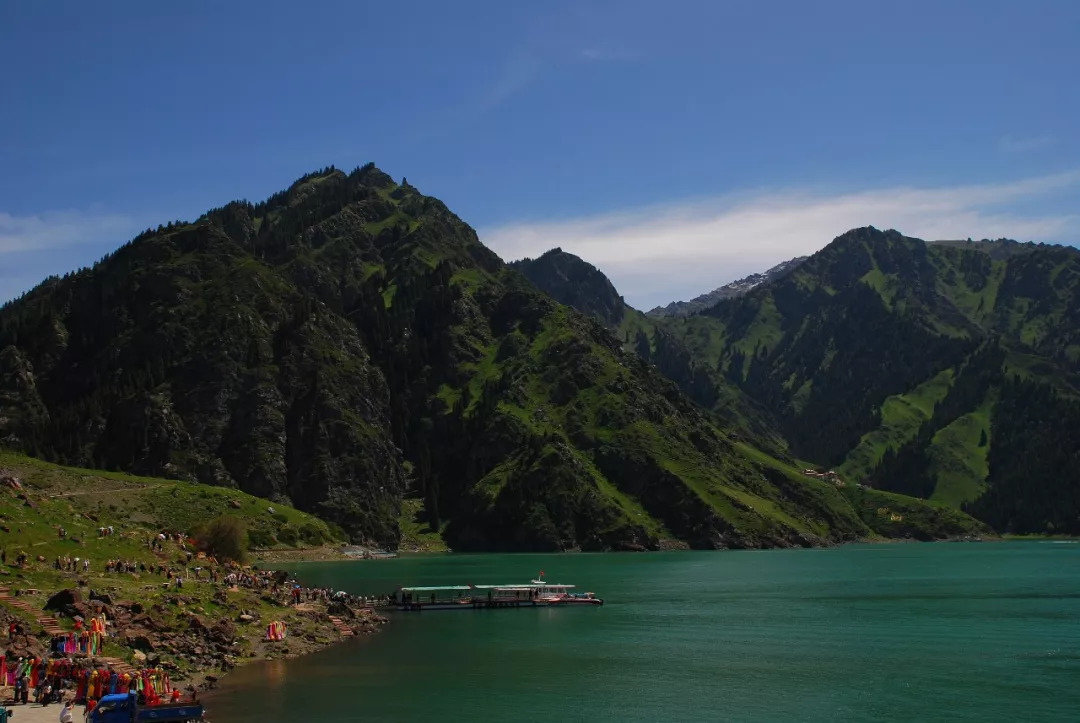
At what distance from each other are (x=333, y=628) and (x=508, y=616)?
40.2 meters

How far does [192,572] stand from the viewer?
4515 inches

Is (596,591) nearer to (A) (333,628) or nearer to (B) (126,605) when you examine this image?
(A) (333,628)

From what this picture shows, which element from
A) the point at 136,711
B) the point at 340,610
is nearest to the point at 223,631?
the point at 340,610

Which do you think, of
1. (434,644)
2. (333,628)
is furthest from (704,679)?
(333,628)

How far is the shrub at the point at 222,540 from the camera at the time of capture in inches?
6029

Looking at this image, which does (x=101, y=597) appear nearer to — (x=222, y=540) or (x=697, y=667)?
(x=697, y=667)

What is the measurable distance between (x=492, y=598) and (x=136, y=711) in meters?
106

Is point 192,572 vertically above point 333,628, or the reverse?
point 192,572

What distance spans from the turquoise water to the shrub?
1222 inches

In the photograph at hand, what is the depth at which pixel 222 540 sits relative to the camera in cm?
15438

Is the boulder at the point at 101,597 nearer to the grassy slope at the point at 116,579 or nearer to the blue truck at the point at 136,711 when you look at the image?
the grassy slope at the point at 116,579

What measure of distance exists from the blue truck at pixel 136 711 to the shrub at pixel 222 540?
93911 millimetres

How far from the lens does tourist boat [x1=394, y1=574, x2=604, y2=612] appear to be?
503ft

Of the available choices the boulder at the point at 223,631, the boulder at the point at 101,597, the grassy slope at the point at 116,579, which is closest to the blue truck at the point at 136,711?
the grassy slope at the point at 116,579
